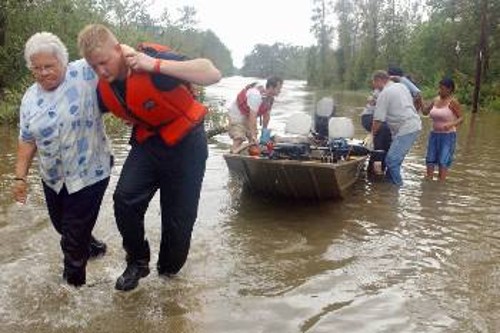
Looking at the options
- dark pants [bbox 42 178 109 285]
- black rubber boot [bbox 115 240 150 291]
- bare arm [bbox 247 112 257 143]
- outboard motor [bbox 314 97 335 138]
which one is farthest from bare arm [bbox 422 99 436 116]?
dark pants [bbox 42 178 109 285]

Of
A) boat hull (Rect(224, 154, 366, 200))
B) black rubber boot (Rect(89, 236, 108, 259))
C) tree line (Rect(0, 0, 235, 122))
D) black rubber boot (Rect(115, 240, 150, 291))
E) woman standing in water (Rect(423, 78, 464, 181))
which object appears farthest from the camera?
tree line (Rect(0, 0, 235, 122))

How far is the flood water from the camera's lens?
171 inches

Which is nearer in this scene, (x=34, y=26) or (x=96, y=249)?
(x=96, y=249)

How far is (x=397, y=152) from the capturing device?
9328mm

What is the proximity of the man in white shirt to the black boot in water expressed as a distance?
5.42m

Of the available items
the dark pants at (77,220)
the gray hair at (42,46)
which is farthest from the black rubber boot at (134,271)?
the gray hair at (42,46)

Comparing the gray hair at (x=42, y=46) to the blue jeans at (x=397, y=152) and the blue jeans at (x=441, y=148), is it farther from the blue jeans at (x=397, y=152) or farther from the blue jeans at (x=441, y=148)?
the blue jeans at (x=441, y=148)

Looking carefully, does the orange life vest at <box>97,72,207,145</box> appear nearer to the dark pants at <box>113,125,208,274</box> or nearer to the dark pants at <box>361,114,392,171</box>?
the dark pants at <box>113,125,208,274</box>

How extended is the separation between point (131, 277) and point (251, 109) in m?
4.75

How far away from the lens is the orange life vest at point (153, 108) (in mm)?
3939

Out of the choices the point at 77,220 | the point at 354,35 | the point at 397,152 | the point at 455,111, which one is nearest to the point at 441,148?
the point at 455,111

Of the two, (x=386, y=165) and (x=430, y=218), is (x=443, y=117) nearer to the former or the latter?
(x=386, y=165)

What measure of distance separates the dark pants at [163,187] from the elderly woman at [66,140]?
0.19 metres

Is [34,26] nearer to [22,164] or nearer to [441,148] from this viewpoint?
[441,148]
